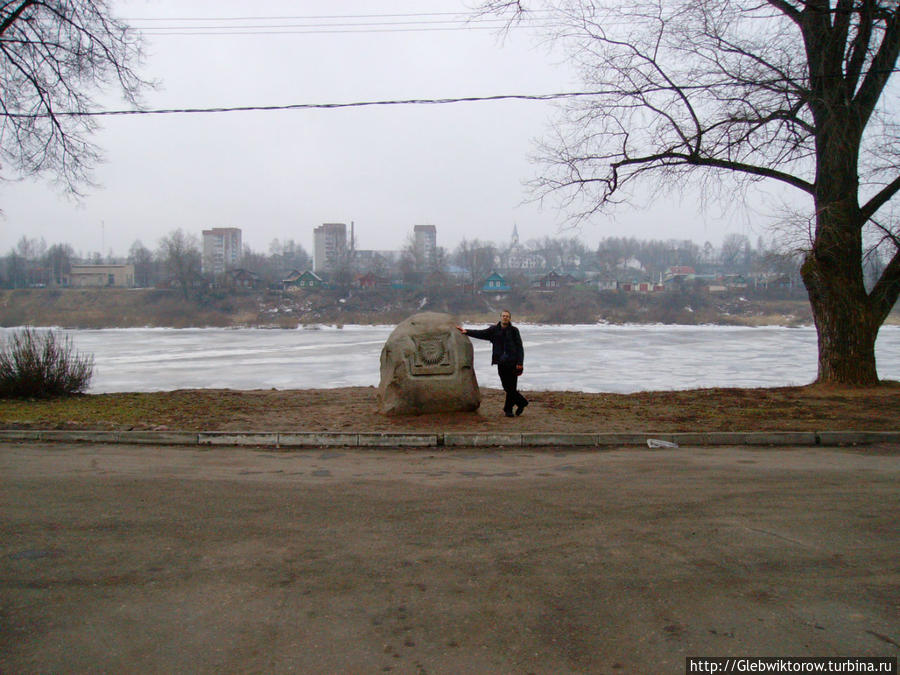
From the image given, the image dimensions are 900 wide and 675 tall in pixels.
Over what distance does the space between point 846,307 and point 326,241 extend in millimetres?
153599

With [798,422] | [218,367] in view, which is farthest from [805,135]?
[218,367]

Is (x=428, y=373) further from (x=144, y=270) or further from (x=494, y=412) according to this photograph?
(x=144, y=270)

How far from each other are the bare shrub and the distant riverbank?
201 feet

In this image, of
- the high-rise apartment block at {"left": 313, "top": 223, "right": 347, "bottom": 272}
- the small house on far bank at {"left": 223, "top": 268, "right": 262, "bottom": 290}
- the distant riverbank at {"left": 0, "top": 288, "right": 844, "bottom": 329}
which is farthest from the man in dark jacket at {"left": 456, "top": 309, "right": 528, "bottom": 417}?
the high-rise apartment block at {"left": 313, "top": 223, "right": 347, "bottom": 272}

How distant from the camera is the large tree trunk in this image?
1555 cm

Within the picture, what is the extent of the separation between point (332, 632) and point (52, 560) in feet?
8.25

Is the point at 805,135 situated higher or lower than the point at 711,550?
higher

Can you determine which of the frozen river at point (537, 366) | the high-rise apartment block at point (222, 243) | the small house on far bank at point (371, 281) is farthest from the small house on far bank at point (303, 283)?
the high-rise apartment block at point (222, 243)

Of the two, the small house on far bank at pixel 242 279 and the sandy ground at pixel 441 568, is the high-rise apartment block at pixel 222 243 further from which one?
the sandy ground at pixel 441 568

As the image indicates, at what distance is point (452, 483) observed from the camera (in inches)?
303

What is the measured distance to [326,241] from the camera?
16300 centimetres

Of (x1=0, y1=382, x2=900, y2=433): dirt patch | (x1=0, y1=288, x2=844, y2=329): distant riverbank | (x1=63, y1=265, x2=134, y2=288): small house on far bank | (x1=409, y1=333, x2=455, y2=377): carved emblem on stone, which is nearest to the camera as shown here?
(x1=0, y1=382, x2=900, y2=433): dirt patch

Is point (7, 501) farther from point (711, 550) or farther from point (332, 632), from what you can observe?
point (711, 550)

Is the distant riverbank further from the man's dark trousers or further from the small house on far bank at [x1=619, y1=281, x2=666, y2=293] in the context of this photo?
the man's dark trousers
